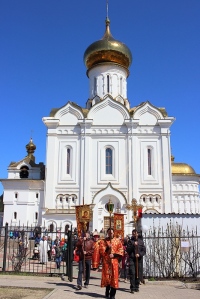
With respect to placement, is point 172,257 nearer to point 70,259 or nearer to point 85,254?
point 85,254

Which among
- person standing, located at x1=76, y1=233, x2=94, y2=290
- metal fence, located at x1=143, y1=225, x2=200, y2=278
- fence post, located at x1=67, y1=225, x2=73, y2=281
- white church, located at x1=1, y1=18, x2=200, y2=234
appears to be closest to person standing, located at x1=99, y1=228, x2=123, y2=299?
person standing, located at x1=76, y1=233, x2=94, y2=290

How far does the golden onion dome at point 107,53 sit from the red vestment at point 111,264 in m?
26.4

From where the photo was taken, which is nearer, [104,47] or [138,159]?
[138,159]

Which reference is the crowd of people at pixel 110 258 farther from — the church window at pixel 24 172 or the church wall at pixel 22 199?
the church window at pixel 24 172

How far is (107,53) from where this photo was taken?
31.0 meters

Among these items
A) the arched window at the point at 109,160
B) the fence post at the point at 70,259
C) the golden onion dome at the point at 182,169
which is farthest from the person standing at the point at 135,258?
the golden onion dome at the point at 182,169

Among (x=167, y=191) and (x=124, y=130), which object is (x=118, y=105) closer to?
(x=124, y=130)

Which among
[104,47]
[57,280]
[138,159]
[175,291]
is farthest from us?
[104,47]

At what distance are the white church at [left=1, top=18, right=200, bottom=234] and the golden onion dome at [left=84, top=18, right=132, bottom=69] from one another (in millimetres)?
5209

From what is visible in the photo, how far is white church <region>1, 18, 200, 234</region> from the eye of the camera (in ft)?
81.9

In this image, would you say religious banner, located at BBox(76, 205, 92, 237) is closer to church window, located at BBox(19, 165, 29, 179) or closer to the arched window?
the arched window

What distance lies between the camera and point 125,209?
24.5 meters

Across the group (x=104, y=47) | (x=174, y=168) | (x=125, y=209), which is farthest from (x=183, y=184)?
(x=104, y=47)

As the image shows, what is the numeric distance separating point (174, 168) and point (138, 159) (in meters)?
4.24
